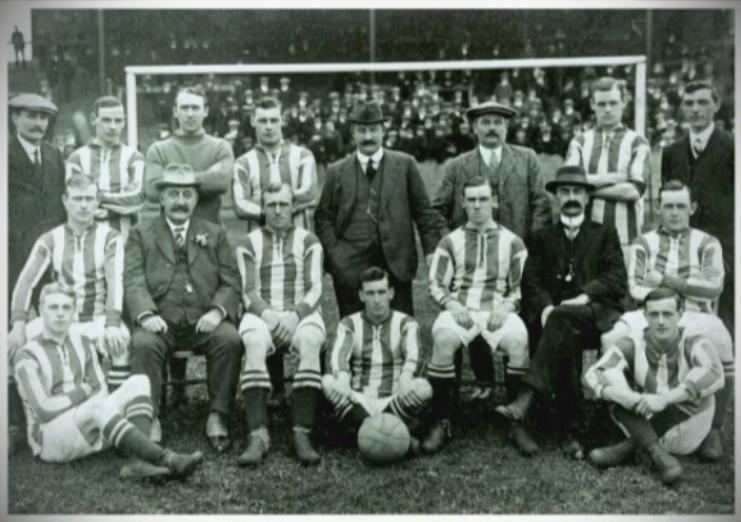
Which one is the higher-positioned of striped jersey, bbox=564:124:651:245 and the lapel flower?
striped jersey, bbox=564:124:651:245

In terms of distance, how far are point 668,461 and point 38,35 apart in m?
3.78

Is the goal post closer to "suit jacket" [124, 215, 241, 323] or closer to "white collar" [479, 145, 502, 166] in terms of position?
"white collar" [479, 145, 502, 166]

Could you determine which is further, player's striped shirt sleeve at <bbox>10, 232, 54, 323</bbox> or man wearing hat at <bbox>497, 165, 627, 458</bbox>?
player's striped shirt sleeve at <bbox>10, 232, 54, 323</bbox>

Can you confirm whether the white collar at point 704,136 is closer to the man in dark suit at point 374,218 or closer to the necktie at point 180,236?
the man in dark suit at point 374,218

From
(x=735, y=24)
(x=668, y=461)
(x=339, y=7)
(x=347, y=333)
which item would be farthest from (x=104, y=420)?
(x=735, y=24)

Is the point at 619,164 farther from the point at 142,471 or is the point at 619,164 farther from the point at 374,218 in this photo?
the point at 142,471

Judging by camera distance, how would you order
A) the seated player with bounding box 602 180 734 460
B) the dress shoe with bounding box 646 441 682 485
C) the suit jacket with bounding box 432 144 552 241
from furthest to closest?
1. the suit jacket with bounding box 432 144 552 241
2. the seated player with bounding box 602 180 734 460
3. the dress shoe with bounding box 646 441 682 485

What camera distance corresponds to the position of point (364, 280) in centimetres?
490

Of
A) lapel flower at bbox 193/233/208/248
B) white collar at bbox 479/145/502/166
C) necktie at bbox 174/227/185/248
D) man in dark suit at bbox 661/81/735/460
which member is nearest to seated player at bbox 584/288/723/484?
man in dark suit at bbox 661/81/735/460

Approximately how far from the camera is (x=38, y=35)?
16.5 feet

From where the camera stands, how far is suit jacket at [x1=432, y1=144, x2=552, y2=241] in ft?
17.0

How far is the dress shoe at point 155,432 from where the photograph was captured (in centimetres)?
483

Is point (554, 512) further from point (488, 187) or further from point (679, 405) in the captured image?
point (488, 187)

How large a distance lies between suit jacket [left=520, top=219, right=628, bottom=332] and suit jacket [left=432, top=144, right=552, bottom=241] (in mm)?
216
